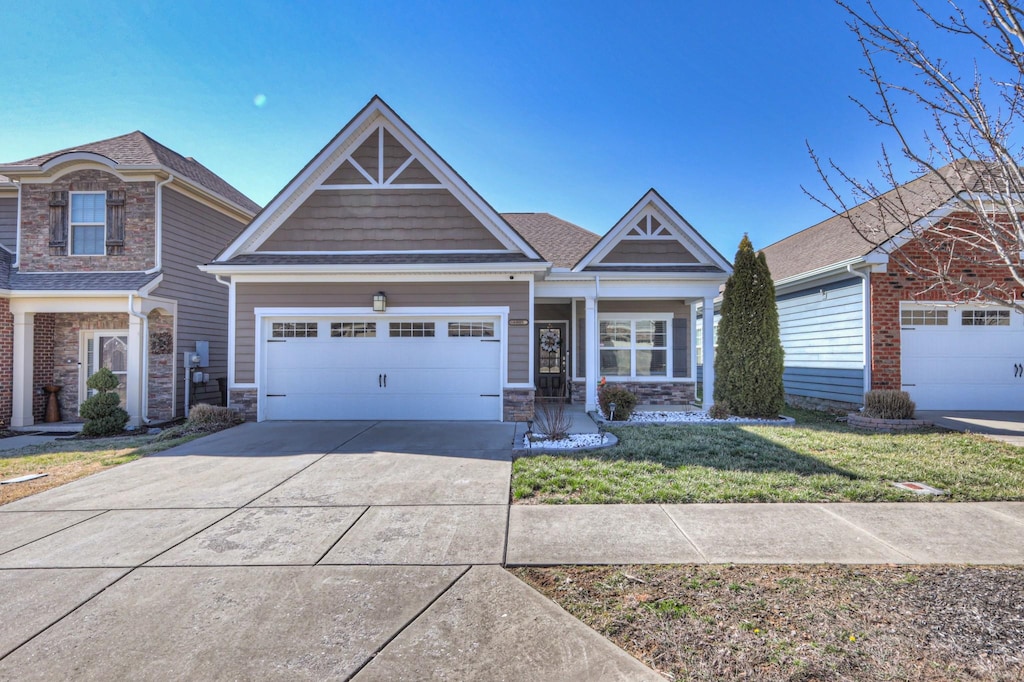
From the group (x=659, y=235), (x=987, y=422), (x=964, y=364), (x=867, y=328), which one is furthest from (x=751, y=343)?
(x=964, y=364)

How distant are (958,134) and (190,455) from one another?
33.0 ft

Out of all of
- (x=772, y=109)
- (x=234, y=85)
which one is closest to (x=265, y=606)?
(x=234, y=85)

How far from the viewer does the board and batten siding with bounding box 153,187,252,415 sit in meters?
11.3

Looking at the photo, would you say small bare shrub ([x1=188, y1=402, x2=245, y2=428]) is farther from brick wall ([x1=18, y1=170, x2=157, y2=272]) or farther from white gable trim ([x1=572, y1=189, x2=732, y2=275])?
white gable trim ([x1=572, y1=189, x2=732, y2=275])

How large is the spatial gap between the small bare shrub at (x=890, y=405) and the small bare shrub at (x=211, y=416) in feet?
40.4

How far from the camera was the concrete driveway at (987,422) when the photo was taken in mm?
8242

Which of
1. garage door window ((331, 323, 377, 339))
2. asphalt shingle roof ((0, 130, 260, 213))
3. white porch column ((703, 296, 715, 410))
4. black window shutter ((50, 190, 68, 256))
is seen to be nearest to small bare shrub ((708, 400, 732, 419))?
white porch column ((703, 296, 715, 410))

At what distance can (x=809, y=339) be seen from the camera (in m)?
12.8

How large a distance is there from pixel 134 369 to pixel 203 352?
6.00ft

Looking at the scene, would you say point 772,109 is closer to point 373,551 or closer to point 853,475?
point 853,475

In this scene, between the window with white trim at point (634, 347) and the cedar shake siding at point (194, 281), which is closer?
the cedar shake siding at point (194, 281)

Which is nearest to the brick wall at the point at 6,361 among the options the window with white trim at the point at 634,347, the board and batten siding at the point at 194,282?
the board and batten siding at the point at 194,282

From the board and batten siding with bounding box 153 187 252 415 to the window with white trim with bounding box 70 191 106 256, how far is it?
4.46 feet

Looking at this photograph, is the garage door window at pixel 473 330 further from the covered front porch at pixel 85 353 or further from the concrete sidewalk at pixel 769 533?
the covered front porch at pixel 85 353
